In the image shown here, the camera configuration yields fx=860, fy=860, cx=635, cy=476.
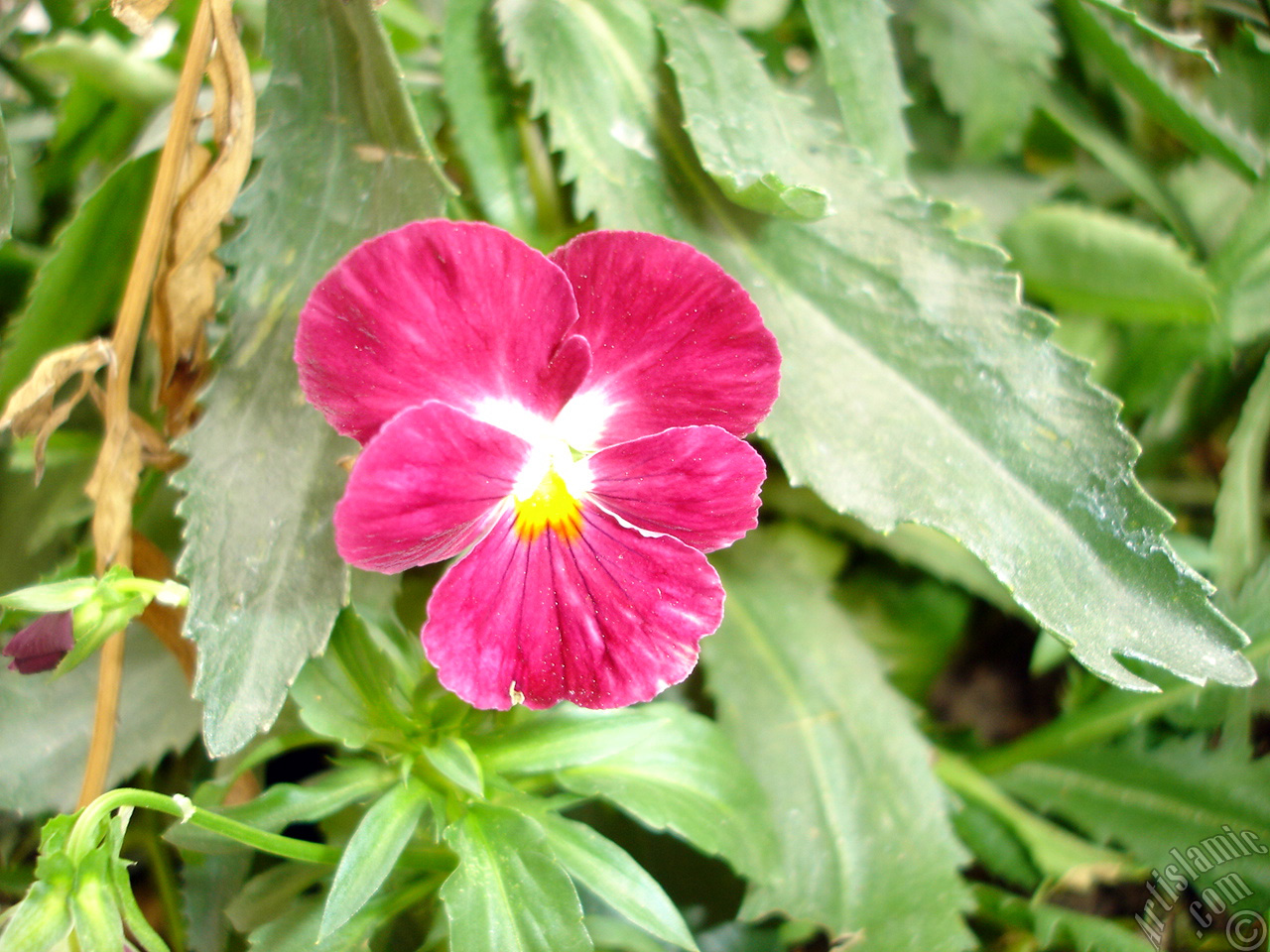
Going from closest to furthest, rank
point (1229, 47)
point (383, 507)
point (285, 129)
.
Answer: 1. point (383, 507)
2. point (285, 129)
3. point (1229, 47)

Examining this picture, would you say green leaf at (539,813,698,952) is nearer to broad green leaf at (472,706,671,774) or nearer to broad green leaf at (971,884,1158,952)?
broad green leaf at (472,706,671,774)

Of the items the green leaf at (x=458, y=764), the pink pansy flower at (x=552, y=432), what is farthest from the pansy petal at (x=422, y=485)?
the green leaf at (x=458, y=764)

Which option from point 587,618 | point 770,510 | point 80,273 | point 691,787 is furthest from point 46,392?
point 770,510

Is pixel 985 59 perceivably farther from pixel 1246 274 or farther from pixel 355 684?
pixel 355 684

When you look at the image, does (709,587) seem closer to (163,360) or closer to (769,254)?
(769,254)

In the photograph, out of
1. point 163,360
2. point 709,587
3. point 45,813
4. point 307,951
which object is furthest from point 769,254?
point 45,813

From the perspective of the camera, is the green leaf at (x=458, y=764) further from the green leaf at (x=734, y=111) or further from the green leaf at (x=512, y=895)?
the green leaf at (x=734, y=111)
